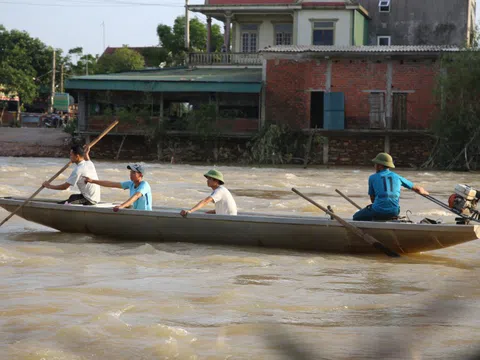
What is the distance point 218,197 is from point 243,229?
1.70ft

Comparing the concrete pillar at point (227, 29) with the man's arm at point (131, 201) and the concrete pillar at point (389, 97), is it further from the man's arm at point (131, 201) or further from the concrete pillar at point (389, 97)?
the man's arm at point (131, 201)

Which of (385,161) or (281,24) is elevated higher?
(281,24)

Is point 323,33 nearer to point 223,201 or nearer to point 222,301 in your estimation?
point 223,201

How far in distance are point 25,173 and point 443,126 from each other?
13.3 m

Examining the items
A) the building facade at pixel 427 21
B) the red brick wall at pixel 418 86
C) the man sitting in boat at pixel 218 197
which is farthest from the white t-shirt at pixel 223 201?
the building facade at pixel 427 21

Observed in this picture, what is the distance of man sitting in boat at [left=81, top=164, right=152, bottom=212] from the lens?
1070cm

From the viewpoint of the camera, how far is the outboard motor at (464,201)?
9.93 m

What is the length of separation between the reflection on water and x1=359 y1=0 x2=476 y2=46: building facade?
24.8 m

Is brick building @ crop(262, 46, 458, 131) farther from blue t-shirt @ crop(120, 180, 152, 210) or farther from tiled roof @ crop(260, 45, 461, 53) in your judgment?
blue t-shirt @ crop(120, 180, 152, 210)

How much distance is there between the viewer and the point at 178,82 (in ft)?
99.6

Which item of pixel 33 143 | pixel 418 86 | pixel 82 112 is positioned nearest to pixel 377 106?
pixel 418 86

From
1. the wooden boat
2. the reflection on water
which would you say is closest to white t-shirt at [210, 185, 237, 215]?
the wooden boat

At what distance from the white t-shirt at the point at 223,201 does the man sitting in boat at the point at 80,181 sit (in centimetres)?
175

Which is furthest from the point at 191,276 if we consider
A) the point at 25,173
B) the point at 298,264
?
the point at 25,173
